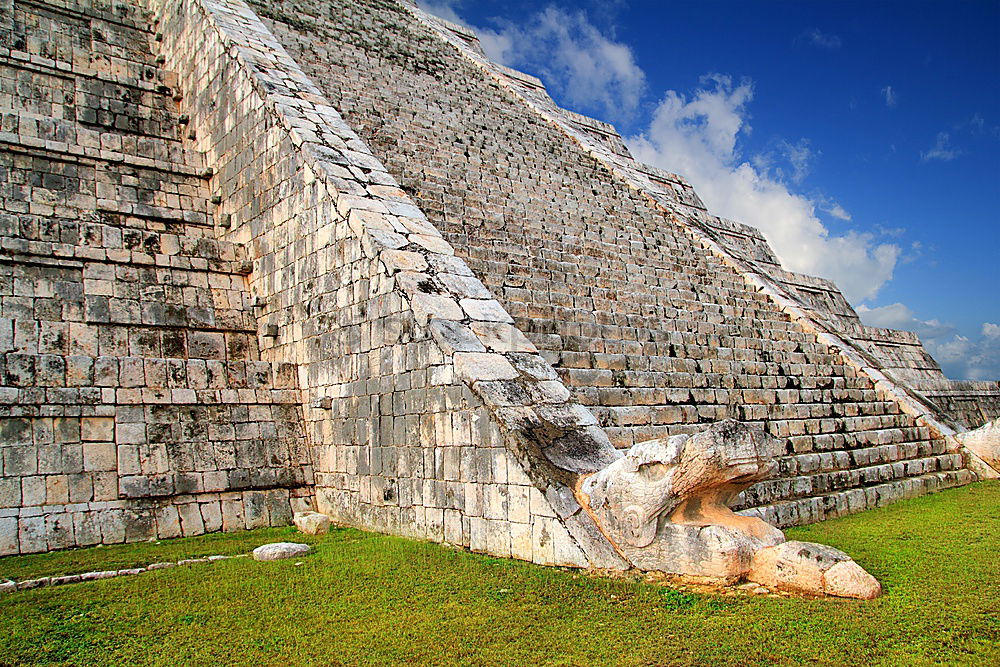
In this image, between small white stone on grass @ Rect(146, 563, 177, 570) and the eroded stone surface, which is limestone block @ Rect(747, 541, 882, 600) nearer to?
the eroded stone surface

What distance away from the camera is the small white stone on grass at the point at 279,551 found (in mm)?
5977

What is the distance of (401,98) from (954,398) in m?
11.8

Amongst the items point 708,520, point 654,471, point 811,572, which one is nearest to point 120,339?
point 654,471

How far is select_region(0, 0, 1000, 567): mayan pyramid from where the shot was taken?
6.47 m

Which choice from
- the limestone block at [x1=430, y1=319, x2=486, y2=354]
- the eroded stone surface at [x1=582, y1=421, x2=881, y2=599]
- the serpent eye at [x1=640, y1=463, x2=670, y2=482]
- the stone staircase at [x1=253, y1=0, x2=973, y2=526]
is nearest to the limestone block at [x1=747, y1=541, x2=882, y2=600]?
the eroded stone surface at [x1=582, y1=421, x2=881, y2=599]

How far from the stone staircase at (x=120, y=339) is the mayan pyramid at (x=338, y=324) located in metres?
0.03

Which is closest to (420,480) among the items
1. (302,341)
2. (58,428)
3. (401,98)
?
(302,341)

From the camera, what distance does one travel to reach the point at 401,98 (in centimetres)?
1269

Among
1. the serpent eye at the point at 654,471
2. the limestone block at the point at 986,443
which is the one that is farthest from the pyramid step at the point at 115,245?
the limestone block at the point at 986,443

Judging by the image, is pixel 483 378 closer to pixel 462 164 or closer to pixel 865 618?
pixel 865 618

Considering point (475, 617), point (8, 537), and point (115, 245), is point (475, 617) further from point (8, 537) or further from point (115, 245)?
point (115, 245)

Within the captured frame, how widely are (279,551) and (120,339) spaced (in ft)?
11.3

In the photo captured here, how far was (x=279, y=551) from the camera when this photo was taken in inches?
237

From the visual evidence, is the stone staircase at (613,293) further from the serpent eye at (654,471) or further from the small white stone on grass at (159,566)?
the small white stone on grass at (159,566)
